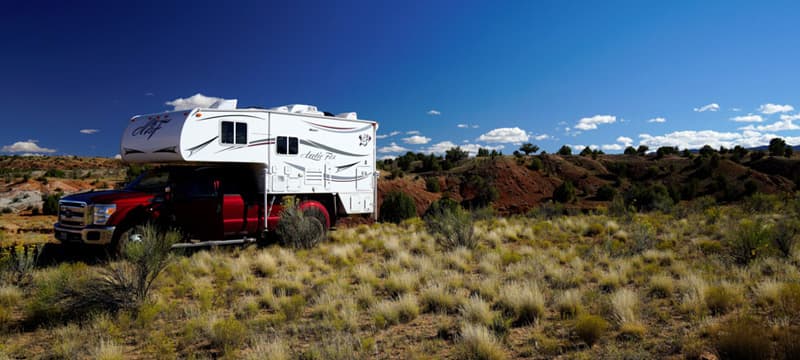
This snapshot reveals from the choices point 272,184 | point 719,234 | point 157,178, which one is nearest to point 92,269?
point 157,178

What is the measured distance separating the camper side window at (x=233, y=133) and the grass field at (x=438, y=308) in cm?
266

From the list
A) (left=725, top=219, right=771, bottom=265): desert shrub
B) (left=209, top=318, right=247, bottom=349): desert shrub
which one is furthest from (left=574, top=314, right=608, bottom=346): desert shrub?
(left=725, top=219, right=771, bottom=265): desert shrub

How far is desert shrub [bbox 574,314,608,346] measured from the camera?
201 inches

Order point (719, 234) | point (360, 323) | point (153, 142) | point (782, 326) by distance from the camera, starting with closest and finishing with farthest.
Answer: point (782, 326) → point (360, 323) → point (153, 142) → point (719, 234)

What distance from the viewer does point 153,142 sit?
1048cm

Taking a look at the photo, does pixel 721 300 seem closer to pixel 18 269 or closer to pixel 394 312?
pixel 394 312

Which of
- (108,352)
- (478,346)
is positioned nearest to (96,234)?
(108,352)

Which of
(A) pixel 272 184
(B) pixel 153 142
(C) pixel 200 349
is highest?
(B) pixel 153 142

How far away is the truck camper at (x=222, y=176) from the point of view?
9.61 meters

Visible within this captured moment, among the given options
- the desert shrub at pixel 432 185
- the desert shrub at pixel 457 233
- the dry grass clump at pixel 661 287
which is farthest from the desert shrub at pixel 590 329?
the desert shrub at pixel 432 185

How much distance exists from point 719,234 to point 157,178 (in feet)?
49.0

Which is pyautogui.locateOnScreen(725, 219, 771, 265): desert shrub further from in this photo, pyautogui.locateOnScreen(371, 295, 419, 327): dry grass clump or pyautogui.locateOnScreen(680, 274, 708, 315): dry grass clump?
pyautogui.locateOnScreen(371, 295, 419, 327): dry grass clump

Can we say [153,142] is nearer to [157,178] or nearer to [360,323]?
[157,178]

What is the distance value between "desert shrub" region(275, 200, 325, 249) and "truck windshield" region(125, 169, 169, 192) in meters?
2.77
